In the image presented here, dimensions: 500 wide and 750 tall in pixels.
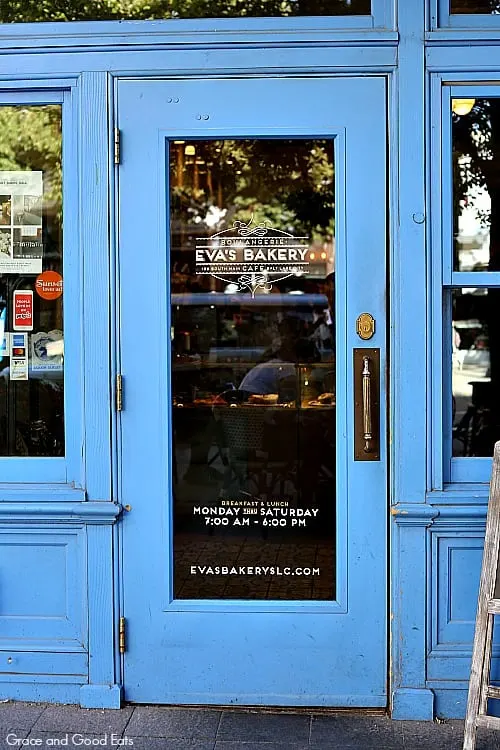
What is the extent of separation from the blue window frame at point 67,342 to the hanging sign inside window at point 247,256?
1.77 feet

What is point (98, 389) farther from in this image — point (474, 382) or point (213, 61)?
point (474, 382)

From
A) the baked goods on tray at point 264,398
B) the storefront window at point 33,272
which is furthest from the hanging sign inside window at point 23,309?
the baked goods on tray at point 264,398

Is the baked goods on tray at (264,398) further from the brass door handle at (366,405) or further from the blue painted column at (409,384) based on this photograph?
the blue painted column at (409,384)

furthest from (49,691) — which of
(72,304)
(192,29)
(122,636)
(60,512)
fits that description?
(192,29)

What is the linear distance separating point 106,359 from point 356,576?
1.35 metres

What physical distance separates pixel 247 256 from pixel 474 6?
1.36 m

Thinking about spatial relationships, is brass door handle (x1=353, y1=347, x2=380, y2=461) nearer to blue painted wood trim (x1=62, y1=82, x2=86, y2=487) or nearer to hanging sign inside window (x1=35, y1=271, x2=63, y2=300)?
blue painted wood trim (x1=62, y1=82, x2=86, y2=487)

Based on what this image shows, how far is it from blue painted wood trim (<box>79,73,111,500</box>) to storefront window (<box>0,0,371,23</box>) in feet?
0.92

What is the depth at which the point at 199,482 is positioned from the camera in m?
4.07

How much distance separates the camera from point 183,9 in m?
4.01

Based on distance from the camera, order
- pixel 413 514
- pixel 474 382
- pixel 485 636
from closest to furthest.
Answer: pixel 485 636 < pixel 413 514 < pixel 474 382

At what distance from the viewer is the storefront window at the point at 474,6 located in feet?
13.0

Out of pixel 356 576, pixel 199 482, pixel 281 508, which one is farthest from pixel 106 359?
pixel 356 576

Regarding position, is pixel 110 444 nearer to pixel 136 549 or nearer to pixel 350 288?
pixel 136 549
